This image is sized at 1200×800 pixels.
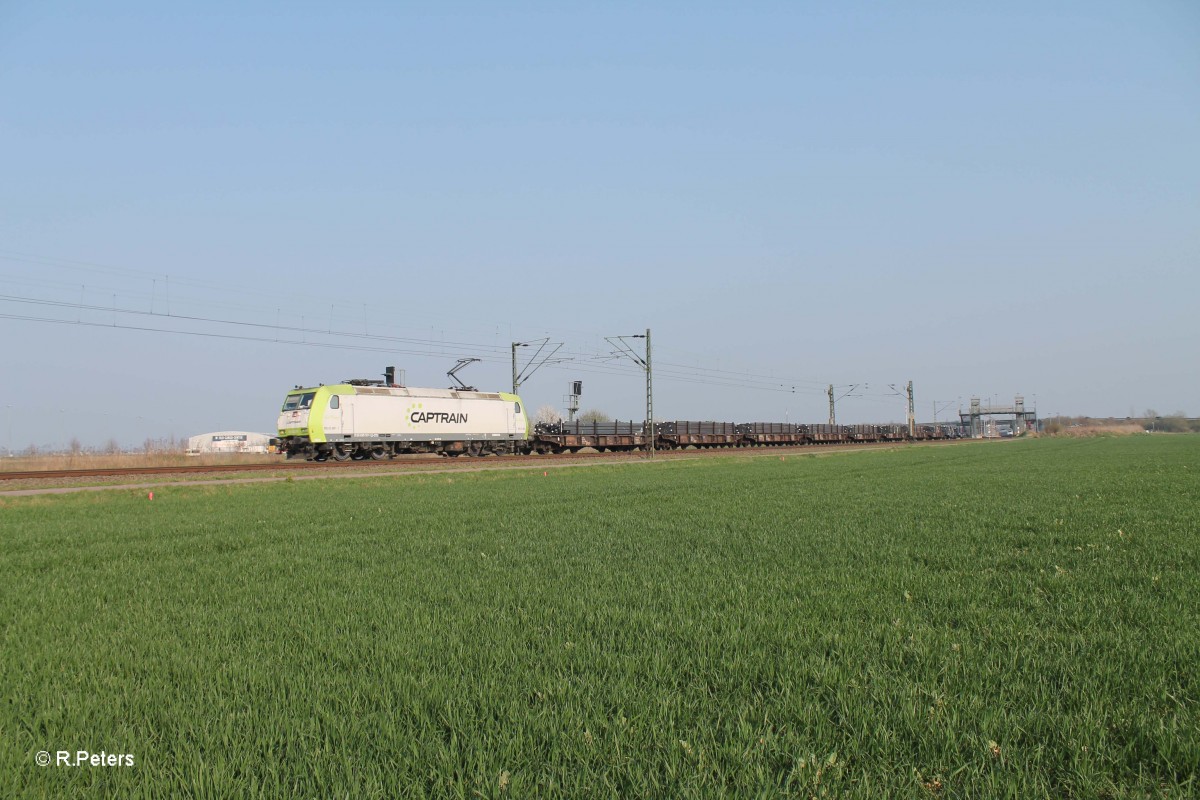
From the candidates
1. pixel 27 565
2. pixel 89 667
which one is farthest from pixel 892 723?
pixel 27 565

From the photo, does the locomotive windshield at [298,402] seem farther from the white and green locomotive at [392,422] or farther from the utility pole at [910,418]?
the utility pole at [910,418]

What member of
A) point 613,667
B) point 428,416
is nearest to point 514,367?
point 428,416

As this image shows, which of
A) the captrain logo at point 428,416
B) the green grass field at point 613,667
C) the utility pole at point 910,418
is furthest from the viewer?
the utility pole at point 910,418

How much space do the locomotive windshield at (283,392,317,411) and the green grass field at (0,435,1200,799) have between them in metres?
26.0

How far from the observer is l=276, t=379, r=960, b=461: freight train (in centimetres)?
3547

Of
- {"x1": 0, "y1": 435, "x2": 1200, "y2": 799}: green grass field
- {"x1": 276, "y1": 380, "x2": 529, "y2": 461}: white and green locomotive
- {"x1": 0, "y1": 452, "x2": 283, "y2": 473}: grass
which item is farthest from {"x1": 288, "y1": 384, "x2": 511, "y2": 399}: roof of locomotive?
{"x1": 0, "y1": 435, "x2": 1200, "y2": 799}: green grass field

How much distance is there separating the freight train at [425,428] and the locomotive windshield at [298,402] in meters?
0.05

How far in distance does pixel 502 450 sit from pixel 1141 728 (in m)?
44.2

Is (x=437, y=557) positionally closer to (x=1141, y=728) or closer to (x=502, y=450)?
(x=1141, y=728)

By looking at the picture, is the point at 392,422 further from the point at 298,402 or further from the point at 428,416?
the point at 298,402

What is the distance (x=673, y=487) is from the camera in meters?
20.8

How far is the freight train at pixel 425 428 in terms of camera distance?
116 feet

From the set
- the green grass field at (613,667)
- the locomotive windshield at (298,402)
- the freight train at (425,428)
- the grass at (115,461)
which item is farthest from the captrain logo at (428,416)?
the green grass field at (613,667)

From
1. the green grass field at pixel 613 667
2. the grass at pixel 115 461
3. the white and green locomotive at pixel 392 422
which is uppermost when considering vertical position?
the white and green locomotive at pixel 392 422
